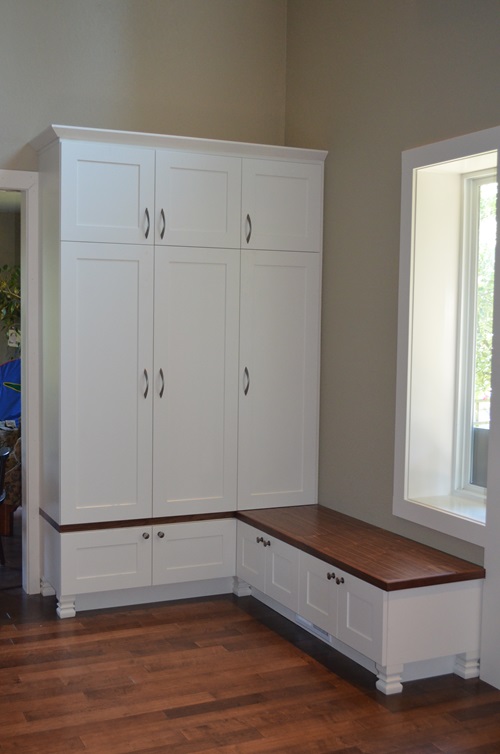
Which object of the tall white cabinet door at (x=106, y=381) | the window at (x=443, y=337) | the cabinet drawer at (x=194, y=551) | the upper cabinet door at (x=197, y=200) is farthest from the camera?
the cabinet drawer at (x=194, y=551)

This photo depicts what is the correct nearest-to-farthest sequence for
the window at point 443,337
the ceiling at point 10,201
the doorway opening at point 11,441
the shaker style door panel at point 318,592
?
the shaker style door panel at point 318,592
the window at point 443,337
the doorway opening at point 11,441
the ceiling at point 10,201

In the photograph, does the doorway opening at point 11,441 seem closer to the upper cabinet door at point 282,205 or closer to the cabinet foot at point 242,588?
the cabinet foot at point 242,588

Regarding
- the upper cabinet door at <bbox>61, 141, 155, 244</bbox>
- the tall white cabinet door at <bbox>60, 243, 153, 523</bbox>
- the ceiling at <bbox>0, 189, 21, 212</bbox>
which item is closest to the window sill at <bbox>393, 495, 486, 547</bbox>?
the tall white cabinet door at <bbox>60, 243, 153, 523</bbox>

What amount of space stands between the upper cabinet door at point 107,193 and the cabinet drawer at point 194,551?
1417mm

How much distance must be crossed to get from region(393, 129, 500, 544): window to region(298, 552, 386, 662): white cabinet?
0.45 m

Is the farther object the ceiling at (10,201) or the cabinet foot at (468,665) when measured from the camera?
the ceiling at (10,201)

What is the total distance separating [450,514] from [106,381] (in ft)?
5.49

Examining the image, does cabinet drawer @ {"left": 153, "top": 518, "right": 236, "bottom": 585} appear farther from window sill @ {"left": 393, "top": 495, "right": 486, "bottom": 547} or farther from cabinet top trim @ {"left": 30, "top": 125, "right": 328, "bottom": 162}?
cabinet top trim @ {"left": 30, "top": 125, "right": 328, "bottom": 162}

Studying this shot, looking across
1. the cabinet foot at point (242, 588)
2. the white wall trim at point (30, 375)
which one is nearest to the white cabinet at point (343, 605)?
the cabinet foot at point (242, 588)

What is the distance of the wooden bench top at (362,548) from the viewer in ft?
10.9

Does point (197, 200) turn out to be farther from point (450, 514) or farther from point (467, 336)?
point (450, 514)

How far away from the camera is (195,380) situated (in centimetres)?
430

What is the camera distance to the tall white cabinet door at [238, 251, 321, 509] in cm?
440

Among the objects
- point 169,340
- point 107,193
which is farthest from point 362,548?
point 107,193
